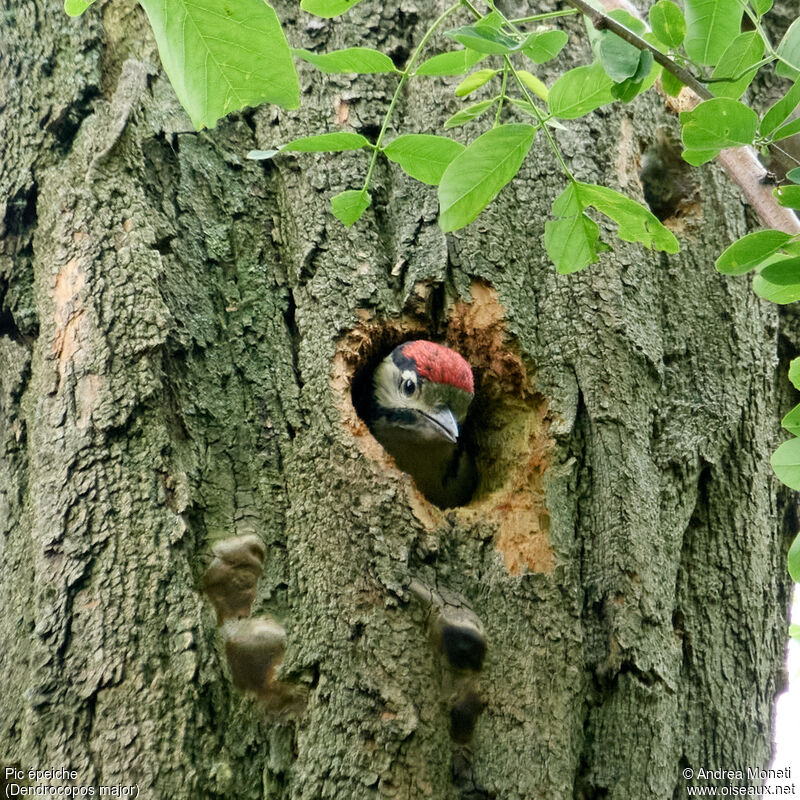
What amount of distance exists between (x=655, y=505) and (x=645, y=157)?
1.43 meters

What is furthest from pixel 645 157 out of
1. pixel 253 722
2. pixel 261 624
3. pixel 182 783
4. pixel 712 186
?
pixel 182 783

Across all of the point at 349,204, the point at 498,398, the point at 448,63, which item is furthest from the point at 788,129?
the point at 498,398

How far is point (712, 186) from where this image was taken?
325 cm

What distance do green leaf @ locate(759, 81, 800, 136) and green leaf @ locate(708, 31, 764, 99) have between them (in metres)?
0.09

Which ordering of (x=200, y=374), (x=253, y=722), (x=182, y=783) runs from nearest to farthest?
(x=182, y=783) → (x=253, y=722) → (x=200, y=374)

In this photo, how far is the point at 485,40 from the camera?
1.53 metres

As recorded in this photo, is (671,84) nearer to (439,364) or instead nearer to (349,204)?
(349,204)

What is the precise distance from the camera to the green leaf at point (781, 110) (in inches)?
64.4

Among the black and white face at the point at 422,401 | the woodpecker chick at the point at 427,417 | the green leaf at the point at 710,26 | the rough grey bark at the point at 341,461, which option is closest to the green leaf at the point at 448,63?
the green leaf at the point at 710,26

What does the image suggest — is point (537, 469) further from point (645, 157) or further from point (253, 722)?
point (645, 157)

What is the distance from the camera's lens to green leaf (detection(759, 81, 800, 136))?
5.36ft

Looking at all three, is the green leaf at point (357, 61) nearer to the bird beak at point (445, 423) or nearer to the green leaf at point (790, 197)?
the green leaf at point (790, 197)

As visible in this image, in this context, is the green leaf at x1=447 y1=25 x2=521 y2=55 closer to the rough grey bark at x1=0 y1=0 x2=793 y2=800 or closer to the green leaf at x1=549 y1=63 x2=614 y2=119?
the green leaf at x1=549 y1=63 x2=614 y2=119

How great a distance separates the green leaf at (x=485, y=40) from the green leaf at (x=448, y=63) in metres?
0.25
